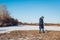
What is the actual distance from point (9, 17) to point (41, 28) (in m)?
20.2

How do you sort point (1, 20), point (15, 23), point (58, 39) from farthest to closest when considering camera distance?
1. point (15, 23)
2. point (1, 20)
3. point (58, 39)

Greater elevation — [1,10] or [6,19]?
[1,10]

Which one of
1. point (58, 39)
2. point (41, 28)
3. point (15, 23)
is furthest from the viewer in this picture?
point (15, 23)

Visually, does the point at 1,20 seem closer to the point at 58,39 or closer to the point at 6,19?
the point at 6,19

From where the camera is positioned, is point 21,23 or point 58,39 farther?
point 21,23

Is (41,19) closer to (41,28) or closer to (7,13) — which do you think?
(41,28)

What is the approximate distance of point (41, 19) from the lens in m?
13.6

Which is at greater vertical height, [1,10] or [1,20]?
[1,10]

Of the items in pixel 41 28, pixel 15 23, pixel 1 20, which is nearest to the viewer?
pixel 41 28

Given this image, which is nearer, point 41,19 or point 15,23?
point 41,19

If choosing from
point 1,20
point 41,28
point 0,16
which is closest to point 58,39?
point 41,28

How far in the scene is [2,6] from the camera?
32656 mm

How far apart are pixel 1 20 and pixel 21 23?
4827 millimetres

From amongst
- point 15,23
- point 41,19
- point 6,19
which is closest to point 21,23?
point 15,23
